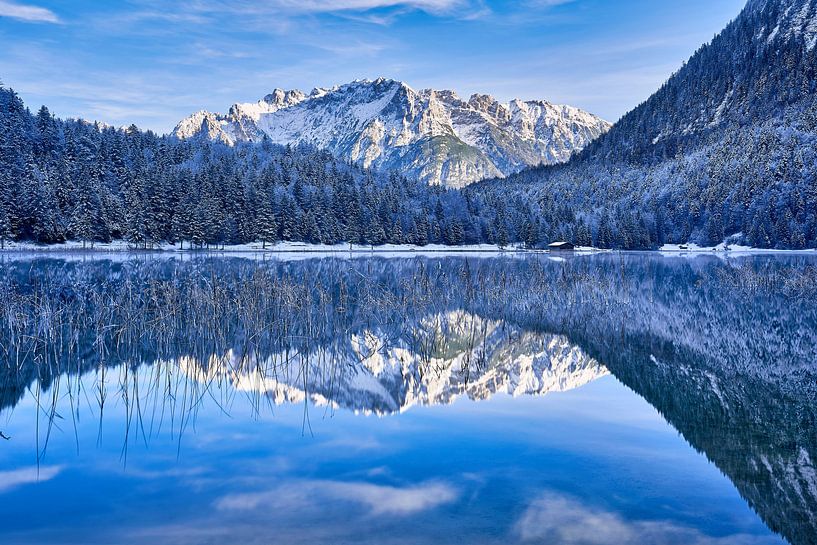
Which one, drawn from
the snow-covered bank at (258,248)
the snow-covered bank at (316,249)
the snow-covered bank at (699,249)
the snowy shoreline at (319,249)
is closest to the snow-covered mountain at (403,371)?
the snow-covered bank at (316,249)

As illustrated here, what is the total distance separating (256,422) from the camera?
1215 cm

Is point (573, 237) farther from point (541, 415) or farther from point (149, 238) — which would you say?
point (541, 415)

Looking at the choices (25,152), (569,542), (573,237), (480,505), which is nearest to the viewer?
(569,542)

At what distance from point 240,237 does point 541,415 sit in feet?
382

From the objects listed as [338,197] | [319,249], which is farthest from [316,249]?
[338,197]

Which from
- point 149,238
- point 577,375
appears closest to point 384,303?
point 577,375

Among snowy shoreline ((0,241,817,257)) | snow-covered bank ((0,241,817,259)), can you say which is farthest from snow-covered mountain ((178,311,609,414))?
snowy shoreline ((0,241,817,257))

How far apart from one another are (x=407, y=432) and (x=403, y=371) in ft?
15.9

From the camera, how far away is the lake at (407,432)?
7805 mm

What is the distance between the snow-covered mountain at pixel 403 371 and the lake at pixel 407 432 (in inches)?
3.8

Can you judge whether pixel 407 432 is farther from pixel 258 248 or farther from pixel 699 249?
pixel 699 249

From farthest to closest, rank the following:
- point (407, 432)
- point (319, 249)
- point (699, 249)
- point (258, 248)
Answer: point (699, 249)
point (319, 249)
point (258, 248)
point (407, 432)

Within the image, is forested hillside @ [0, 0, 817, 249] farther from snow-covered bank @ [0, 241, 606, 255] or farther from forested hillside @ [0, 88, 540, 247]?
snow-covered bank @ [0, 241, 606, 255]

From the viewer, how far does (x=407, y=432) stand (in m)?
11.7
